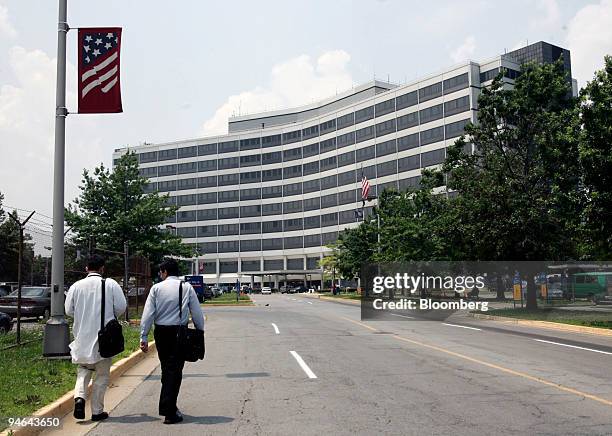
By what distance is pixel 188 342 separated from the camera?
734 cm

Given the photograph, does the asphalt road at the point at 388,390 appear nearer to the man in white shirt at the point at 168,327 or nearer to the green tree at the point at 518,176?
the man in white shirt at the point at 168,327

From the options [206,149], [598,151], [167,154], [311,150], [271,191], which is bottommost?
[598,151]

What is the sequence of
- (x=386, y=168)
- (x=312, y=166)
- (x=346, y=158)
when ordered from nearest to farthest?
(x=386, y=168) < (x=346, y=158) < (x=312, y=166)

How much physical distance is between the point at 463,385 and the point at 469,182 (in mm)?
24275

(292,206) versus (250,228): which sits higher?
(292,206)

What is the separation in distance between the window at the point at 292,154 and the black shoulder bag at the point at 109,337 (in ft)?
343

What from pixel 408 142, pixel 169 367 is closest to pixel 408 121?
pixel 408 142

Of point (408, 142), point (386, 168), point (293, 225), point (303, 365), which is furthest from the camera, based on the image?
point (293, 225)

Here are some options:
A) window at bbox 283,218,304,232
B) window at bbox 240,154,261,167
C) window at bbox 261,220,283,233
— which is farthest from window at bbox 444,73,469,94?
window at bbox 240,154,261,167

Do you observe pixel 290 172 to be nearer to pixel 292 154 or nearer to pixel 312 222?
pixel 292 154

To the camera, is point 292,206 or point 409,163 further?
point 292,206

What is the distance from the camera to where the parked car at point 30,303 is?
23703mm

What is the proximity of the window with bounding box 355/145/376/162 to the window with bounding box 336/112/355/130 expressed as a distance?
220 inches

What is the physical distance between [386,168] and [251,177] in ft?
111
